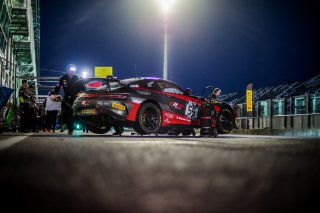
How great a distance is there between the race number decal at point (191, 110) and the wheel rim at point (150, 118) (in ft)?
3.39

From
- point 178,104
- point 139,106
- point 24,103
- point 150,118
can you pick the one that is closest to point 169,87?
point 178,104

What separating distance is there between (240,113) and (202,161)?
23.7m

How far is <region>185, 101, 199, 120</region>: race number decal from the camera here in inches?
484

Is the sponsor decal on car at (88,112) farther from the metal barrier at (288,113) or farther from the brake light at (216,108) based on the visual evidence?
the metal barrier at (288,113)

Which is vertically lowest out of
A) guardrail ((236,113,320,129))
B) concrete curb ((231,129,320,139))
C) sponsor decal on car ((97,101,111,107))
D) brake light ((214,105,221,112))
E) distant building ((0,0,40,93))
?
concrete curb ((231,129,320,139))

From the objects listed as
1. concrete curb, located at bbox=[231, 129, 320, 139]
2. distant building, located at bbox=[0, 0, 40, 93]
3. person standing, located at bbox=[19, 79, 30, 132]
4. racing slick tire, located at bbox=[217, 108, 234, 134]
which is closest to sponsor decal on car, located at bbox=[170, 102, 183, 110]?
racing slick tire, located at bbox=[217, 108, 234, 134]

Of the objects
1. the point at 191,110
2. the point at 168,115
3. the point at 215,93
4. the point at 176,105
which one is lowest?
the point at 168,115

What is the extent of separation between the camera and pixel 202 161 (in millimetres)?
4277

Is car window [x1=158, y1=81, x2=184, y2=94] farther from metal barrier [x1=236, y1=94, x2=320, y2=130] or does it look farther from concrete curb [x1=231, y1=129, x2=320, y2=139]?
metal barrier [x1=236, y1=94, x2=320, y2=130]

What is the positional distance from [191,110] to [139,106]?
1736 mm

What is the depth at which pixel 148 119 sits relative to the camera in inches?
451

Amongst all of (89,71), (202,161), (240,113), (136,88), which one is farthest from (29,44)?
(202,161)

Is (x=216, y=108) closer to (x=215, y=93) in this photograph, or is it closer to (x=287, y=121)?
(x=215, y=93)

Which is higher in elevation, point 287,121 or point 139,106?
point 139,106
